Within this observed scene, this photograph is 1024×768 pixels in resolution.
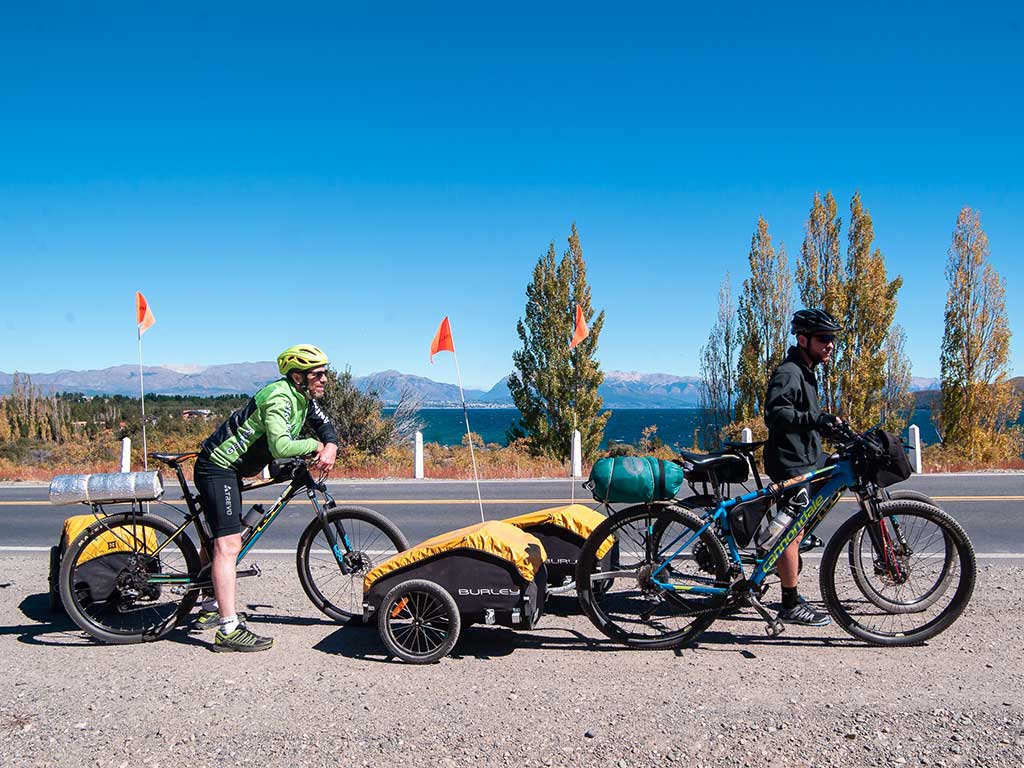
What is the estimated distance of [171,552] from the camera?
537 centimetres

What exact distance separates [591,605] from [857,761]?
1.95 meters

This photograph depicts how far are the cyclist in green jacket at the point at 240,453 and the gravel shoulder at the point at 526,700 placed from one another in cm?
29

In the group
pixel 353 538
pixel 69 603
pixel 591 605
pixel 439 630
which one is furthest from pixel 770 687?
pixel 69 603

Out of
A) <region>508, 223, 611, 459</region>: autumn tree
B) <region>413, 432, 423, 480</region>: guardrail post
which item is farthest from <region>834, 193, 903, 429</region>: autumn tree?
<region>413, 432, 423, 480</region>: guardrail post

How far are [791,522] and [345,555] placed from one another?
3.15 metres

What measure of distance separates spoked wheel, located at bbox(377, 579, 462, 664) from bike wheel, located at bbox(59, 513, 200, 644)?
1.56 meters

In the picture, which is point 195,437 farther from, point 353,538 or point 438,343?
point 353,538

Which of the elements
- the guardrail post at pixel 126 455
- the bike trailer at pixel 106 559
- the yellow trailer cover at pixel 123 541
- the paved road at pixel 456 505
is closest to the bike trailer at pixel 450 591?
the yellow trailer cover at pixel 123 541

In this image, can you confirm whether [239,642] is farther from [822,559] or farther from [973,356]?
[973,356]

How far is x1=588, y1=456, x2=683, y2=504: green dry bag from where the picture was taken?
16.1 feet

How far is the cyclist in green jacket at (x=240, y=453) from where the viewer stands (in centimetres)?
501

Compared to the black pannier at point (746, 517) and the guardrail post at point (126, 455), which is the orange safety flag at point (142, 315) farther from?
the black pannier at point (746, 517)

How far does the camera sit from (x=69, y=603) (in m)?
5.16

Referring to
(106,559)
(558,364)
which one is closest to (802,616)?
(106,559)
